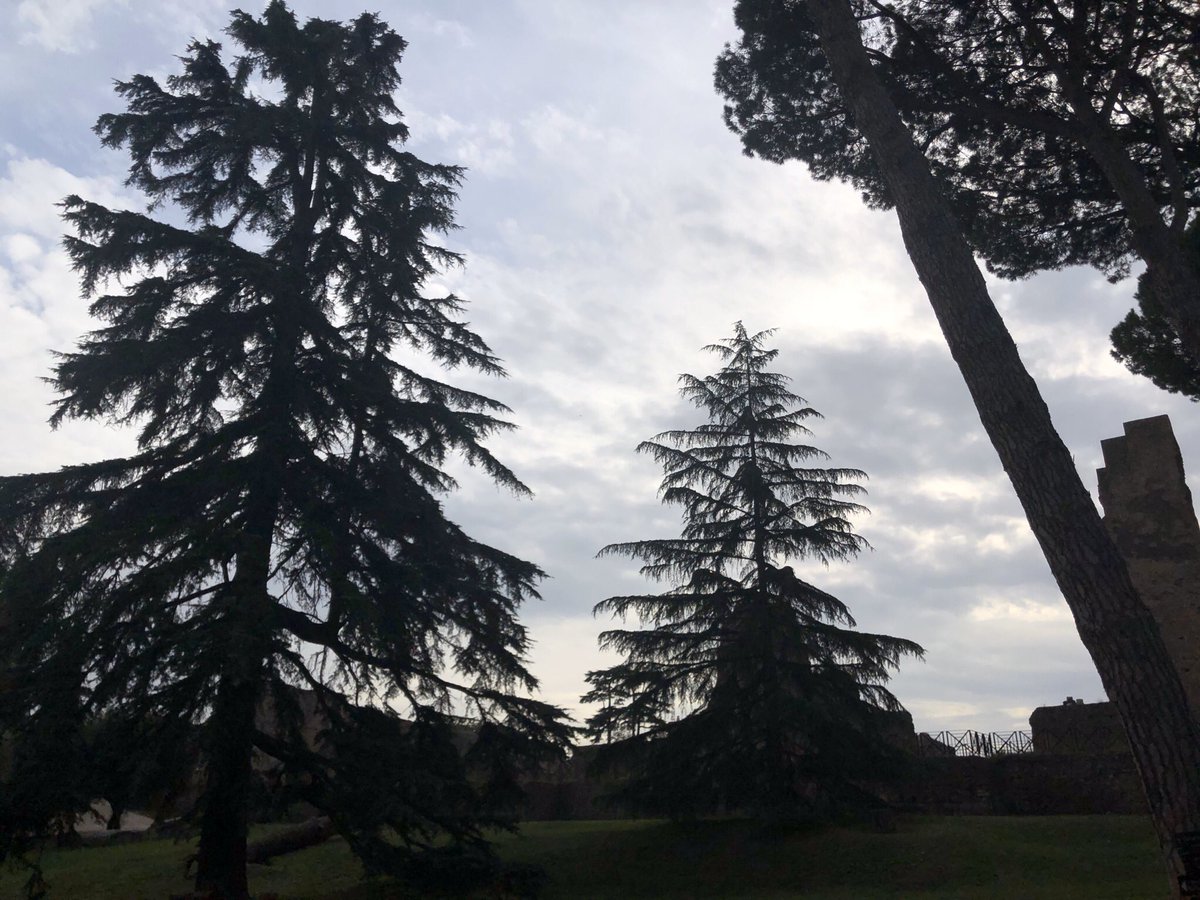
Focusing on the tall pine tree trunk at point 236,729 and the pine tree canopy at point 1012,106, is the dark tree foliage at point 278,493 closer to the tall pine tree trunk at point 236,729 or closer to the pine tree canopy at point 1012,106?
the tall pine tree trunk at point 236,729

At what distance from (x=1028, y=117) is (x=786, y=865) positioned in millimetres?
10808

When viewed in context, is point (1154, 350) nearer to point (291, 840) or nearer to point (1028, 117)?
point (1028, 117)

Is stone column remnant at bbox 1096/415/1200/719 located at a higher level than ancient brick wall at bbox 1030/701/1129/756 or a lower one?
higher

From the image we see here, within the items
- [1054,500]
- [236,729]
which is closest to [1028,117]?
[1054,500]

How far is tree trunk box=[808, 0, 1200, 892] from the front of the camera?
682cm

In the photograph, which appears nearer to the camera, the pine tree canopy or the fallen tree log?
the pine tree canopy

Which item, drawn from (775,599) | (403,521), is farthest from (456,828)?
(775,599)

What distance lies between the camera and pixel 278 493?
12.6 m

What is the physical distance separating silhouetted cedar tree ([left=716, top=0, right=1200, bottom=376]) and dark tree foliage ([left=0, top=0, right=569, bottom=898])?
223 inches

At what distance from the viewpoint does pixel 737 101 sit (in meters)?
14.8

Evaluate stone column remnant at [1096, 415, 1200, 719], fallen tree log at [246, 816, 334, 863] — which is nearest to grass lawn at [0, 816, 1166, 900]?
fallen tree log at [246, 816, 334, 863]

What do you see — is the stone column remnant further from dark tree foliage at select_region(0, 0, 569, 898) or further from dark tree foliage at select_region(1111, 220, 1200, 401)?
dark tree foliage at select_region(0, 0, 569, 898)

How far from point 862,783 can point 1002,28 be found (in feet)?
39.3

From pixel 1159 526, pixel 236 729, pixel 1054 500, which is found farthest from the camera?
pixel 1159 526
